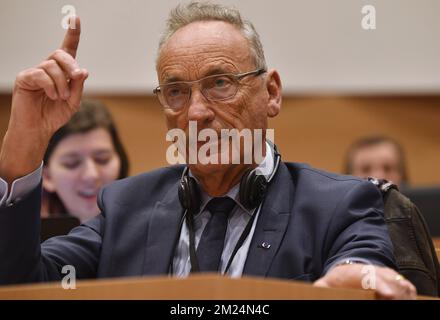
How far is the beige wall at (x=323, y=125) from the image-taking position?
4.25 metres

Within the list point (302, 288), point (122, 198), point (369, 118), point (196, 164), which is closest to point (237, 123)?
point (196, 164)

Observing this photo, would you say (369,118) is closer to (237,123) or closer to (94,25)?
(94,25)

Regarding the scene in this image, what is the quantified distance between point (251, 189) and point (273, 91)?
14.0 inches

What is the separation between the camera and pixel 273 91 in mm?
2021

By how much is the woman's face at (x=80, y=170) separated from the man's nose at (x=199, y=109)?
5.02 ft

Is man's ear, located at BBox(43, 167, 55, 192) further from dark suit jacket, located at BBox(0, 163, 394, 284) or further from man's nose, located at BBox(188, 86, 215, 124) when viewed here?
man's nose, located at BBox(188, 86, 215, 124)

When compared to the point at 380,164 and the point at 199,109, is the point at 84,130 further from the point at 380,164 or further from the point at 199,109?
the point at 199,109

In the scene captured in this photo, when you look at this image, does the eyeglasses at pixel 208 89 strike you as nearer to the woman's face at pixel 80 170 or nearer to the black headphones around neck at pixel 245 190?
the black headphones around neck at pixel 245 190

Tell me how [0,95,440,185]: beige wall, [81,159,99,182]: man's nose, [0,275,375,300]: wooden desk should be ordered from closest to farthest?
[0,275,375,300]: wooden desk < [81,159,99,182]: man's nose < [0,95,440,185]: beige wall

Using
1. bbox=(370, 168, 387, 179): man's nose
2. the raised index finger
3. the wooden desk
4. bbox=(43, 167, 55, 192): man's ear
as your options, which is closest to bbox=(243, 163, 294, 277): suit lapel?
the wooden desk

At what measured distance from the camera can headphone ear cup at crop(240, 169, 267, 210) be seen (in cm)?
179

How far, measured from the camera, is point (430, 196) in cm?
286

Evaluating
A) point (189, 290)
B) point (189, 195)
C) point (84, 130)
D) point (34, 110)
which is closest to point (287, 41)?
point (84, 130)

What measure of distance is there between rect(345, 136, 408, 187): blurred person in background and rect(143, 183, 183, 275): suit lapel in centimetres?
201
